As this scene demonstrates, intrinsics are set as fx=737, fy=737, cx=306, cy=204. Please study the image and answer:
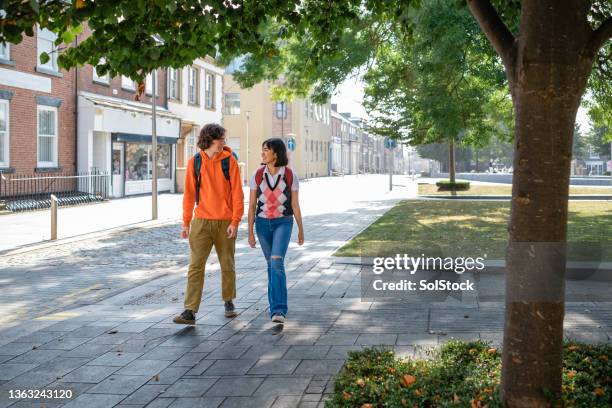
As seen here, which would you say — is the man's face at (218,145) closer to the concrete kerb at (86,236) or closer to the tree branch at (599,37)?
the tree branch at (599,37)

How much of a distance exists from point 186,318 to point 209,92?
117 feet

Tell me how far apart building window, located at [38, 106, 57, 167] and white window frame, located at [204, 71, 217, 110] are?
15.6m

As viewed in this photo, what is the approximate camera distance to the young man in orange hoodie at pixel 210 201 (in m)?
6.94

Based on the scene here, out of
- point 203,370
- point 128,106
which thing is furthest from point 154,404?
point 128,106

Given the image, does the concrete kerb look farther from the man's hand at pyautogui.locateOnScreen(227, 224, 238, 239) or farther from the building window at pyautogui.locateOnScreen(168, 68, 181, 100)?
the building window at pyautogui.locateOnScreen(168, 68, 181, 100)

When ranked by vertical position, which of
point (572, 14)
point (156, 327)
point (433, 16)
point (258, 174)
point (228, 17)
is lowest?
point (156, 327)

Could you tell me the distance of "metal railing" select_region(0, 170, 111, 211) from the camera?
72.9 ft

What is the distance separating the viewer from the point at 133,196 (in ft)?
102

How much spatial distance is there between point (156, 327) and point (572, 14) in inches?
183

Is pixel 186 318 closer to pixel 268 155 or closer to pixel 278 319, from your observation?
pixel 278 319

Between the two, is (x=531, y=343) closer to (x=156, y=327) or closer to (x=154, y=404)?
(x=154, y=404)

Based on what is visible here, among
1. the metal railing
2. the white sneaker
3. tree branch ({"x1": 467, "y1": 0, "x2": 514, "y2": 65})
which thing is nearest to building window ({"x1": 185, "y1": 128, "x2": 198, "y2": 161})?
the metal railing

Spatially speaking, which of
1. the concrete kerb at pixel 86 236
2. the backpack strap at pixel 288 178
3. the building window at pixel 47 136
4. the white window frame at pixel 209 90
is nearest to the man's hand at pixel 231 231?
the backpack strap at pixel 288 178

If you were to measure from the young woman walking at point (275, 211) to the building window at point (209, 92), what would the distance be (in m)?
34.3
